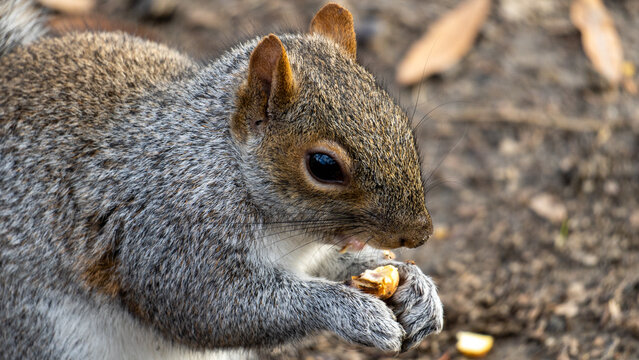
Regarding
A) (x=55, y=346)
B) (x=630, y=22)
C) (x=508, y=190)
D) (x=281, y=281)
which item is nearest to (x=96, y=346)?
(x=55, y=346)

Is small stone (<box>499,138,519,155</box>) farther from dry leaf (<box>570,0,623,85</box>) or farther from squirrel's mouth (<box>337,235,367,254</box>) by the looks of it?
squirrel's mouth (<box>337,235,367,254</box>)

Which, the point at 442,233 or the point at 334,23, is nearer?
the point at 334,23

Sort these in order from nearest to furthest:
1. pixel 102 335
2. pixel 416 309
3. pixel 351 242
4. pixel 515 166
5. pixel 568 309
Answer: pixel 351 242 < pixel 416 309 < pixel 102 335 < pixel 568 309 < pixel 515 166

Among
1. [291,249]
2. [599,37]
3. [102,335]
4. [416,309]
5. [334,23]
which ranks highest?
[599,37]

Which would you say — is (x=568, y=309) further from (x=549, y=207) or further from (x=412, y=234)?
(x=412, y=234)

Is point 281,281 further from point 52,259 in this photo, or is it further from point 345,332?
point 52,259

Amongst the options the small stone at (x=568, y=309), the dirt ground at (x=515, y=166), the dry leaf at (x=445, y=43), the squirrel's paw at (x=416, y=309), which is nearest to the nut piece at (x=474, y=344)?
the dirt ground at (x=515, y=166)

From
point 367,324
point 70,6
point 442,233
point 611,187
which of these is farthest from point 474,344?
point 70,6
